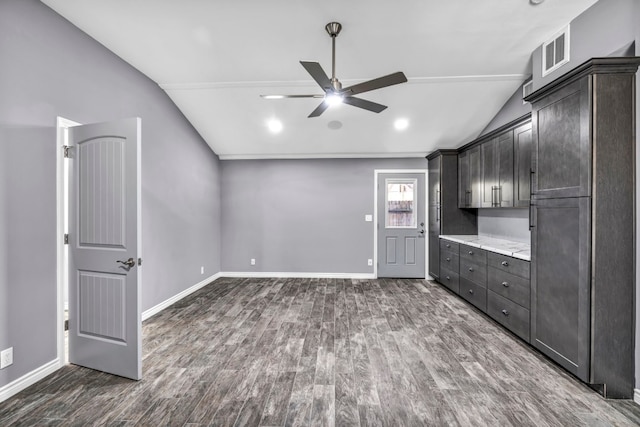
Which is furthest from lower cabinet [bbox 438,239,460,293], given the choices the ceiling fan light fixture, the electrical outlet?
the electrical outlet

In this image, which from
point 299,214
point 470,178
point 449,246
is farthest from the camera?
point 299,214

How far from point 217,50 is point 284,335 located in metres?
3.13

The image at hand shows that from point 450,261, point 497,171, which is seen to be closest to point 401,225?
point 450,261

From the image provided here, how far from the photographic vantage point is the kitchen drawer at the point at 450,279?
14.4 feet

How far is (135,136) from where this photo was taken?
2232 millimetres

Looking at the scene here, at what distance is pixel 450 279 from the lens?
15.1 feet

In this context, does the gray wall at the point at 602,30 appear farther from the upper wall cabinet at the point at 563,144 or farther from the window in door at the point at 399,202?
the window in door at the point at 399,202

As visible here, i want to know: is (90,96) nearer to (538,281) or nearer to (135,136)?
(135,136)

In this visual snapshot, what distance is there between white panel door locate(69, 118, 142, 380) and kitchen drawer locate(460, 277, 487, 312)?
3703mm

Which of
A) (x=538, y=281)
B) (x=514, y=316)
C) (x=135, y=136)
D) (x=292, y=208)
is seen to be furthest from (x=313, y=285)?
(x=135, y=136)

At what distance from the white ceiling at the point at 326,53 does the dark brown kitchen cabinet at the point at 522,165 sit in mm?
803

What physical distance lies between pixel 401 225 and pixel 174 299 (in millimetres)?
4101

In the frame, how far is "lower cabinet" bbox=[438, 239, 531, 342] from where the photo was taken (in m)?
2.85

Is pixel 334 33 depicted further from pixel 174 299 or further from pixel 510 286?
pixel 174 299
